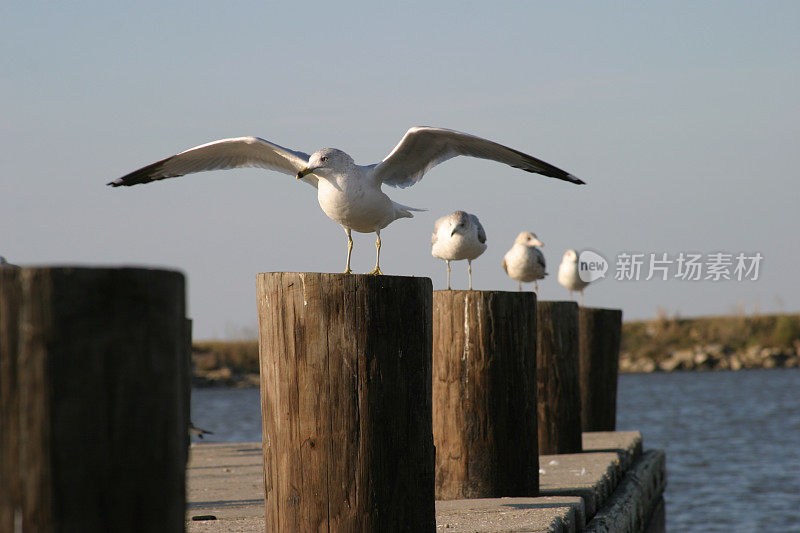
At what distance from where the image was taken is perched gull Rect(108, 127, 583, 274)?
5.95 meters

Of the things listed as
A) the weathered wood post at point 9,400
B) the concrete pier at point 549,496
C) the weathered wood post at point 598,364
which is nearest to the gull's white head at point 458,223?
the concrete pier at point 549,496

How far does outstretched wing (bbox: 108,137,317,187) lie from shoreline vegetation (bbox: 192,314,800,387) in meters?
47.5

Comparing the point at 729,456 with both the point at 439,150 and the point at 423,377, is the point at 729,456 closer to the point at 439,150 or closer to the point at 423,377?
the point at 439,150

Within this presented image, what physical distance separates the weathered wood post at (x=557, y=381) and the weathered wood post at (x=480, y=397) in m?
2.82

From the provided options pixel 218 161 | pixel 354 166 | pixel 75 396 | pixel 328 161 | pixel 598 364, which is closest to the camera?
pixel 75 396

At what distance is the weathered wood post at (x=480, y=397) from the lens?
20.2 ft

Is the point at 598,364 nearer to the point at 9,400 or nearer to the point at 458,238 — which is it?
the point at 458,238

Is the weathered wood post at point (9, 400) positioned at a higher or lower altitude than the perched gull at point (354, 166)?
lower

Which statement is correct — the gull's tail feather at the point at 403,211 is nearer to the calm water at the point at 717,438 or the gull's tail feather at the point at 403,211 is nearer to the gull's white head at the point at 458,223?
the gull's white head at the point at 458,223

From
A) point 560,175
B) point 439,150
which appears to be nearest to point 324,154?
point 439,150

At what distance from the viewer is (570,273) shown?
14.9 m

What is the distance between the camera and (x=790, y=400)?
3384 cm

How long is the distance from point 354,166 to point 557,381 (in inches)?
155

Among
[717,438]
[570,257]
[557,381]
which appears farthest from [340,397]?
[717,438]
